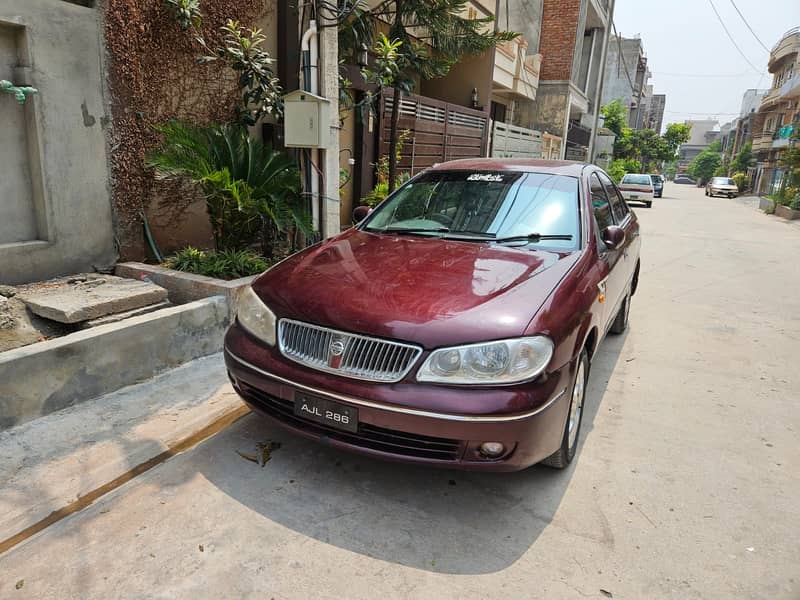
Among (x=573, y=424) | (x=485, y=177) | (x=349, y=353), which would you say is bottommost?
(x=573, y=424)

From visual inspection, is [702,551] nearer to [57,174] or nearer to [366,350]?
[366,350]

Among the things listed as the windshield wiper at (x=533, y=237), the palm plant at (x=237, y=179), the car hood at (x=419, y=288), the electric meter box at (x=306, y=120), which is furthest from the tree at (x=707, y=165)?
the car hood at (x=419, y=288)

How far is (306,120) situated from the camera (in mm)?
5488

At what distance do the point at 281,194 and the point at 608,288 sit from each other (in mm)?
3155

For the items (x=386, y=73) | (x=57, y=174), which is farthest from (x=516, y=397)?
(x=386, y=73)

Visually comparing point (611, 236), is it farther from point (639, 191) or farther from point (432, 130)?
point (639, 191)

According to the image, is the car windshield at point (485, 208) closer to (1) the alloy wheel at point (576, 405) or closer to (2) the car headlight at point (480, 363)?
(1) the alloy wheel at point (576, 405)

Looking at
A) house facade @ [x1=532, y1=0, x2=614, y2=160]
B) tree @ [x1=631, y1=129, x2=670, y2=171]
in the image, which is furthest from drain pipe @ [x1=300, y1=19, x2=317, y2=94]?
tree @ [x1=631, y1=129, x2=670, y2=171]

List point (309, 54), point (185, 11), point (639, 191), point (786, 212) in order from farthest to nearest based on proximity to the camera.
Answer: point (639, 191) → point (786, 212) → point (309, 54) → point (185, 11)

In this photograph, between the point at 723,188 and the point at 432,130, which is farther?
the point at 723,188

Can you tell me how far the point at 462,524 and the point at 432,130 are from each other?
9604 millimetres

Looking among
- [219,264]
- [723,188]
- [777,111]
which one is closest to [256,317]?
[219,264]

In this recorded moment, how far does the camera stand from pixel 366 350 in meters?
2.65

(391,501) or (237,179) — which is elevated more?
(237,179)
